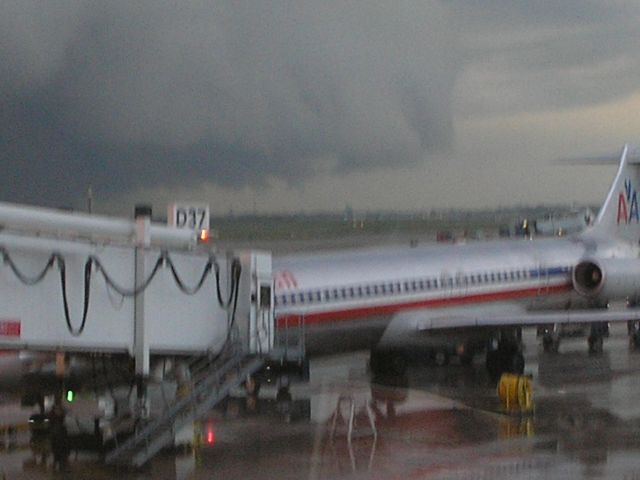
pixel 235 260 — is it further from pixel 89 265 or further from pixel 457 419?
pixel 457 419

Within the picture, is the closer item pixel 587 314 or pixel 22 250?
pixel 22 250

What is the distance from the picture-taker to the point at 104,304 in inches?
683

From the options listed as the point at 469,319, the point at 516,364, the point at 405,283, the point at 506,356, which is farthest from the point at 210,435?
the point at 516,364

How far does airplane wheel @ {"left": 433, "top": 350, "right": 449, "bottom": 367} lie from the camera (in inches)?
1340

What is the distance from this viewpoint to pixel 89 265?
16969 mm

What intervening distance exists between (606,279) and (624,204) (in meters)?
5.53

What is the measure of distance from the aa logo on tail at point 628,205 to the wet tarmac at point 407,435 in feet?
28.1

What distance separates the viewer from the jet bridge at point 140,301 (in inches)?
637

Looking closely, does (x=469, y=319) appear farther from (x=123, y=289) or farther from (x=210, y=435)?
(x=123, y=289)

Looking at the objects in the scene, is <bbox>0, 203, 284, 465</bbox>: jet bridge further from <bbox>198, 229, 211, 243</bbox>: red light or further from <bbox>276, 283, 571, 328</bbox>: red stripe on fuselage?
<bbox>276, 283, 571, 328</bbox>: red stripe on fuselage

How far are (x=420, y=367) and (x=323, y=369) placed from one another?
2660 mm

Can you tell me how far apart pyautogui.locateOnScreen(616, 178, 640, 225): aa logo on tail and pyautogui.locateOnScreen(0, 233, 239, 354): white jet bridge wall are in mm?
22120

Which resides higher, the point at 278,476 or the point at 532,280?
the point at 532,280

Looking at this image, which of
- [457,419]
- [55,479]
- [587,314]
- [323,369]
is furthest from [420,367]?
[55,479]
